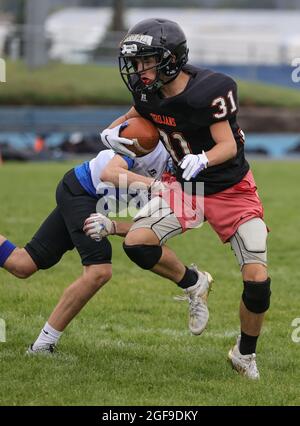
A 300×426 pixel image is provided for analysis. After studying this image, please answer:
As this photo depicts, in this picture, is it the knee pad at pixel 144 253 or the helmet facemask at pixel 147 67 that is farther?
the knee pad at pixel 144 253

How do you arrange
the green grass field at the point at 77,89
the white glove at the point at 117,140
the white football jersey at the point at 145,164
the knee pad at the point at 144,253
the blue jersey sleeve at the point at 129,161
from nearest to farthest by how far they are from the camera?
the knee pad at the point at 144,253
the white glove at the point at 117,140
the blue jersey sleeve at the point at 129,161
the white football jersey at the point at 145,164
the green grass field at the point at 77,89

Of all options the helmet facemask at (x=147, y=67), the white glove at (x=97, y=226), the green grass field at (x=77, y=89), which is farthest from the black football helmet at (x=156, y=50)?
the green grass field at (x=77, y=89)

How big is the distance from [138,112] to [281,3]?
37.7m

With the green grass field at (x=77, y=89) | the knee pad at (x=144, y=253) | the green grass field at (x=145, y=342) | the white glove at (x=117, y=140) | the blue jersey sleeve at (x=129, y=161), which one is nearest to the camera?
the green grass field at (x=145, y=342)

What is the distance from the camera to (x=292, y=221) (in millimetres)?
10109

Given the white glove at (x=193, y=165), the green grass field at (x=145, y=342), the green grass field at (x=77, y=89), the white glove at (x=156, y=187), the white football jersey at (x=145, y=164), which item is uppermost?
the white glove at (x=193, y=165)

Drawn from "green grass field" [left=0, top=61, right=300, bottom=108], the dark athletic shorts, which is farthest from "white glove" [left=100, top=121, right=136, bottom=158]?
"green grass field" [left=0, top=61, right=300, bottom=108]

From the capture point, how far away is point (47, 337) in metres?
4.94

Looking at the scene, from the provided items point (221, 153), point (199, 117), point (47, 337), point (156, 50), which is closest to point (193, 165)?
point (221, 153)

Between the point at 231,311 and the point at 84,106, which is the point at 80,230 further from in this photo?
the point at 84,106

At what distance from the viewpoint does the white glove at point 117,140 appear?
4695 millimetres

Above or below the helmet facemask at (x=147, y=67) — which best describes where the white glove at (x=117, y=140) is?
below

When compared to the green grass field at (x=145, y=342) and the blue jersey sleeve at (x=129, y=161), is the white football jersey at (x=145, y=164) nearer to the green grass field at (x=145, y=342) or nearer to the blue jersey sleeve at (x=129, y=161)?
the blue jersey sleeve at (x=129, y=161)

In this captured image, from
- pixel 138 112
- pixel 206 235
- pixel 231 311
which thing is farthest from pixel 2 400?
pixel 206 235
